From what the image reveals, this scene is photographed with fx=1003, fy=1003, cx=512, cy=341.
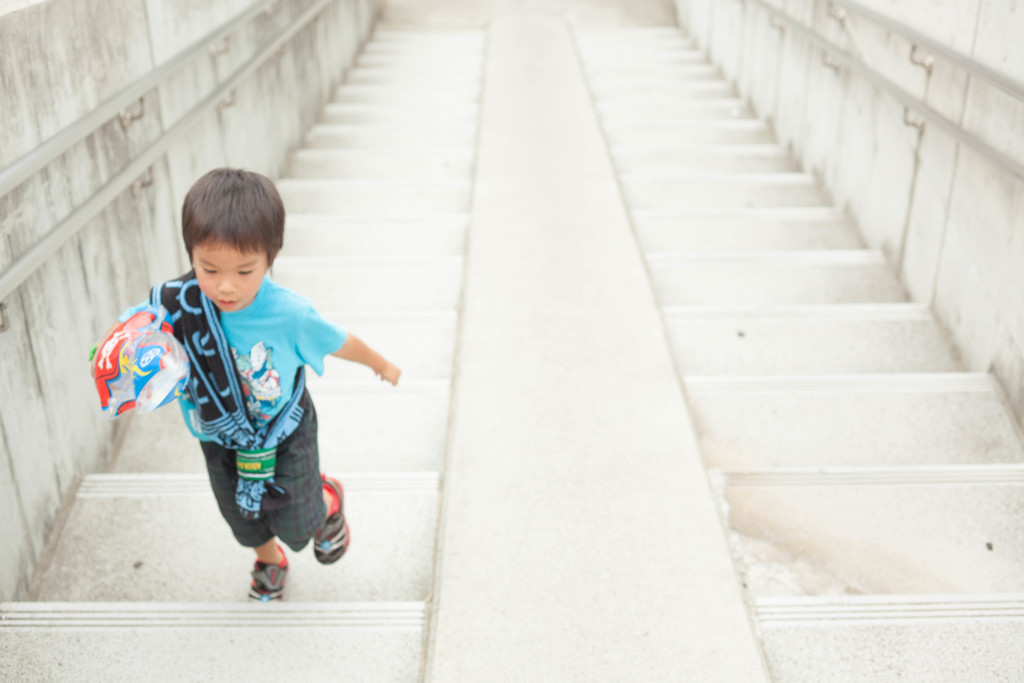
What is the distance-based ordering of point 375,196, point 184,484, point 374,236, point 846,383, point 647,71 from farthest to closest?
1. point 647,71
2. point 375,196
3. point 374,236
4. point 846,383
5. point 184,484

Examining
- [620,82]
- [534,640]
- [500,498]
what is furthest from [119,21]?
[620,82]

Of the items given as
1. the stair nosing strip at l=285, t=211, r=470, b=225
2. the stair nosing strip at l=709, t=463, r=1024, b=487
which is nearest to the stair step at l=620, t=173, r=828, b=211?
the stair nosing strip at l=285, t=211, r=470, b=225

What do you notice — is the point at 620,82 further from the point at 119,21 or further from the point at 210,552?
the point at 210,552

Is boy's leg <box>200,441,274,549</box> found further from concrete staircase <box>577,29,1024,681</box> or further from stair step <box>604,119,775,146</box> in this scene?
stair step <box>604,119,775,146</box>

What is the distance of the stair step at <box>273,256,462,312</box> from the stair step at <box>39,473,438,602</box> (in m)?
1.27

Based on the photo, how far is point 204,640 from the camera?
215 cm

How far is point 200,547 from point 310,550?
0.28 meters

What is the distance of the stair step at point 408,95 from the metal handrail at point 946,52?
3048 mm

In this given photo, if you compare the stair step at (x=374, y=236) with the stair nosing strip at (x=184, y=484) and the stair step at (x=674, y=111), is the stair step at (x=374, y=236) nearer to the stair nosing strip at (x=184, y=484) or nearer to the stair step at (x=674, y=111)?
the stair nosing strip at (x=184, y=484)

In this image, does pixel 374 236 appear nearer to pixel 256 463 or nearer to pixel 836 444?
pixel 836 444

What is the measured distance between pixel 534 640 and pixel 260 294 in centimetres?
92

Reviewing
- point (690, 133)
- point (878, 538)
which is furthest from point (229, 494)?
point (690, 133)

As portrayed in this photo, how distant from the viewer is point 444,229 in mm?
4539

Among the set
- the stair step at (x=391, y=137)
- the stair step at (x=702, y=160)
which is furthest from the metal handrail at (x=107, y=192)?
the stair step at (x=702, y=160)
